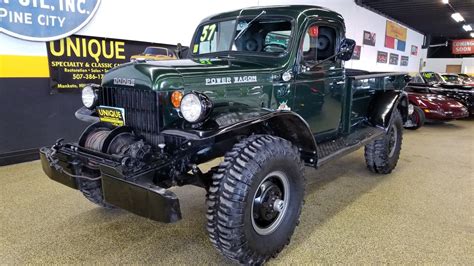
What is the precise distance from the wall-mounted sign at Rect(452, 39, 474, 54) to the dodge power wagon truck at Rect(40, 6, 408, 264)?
2272 cm

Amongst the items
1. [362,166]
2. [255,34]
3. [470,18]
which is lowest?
[362,166]

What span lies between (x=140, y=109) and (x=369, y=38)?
1132 centimetres

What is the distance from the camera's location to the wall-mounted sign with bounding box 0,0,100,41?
4.04m

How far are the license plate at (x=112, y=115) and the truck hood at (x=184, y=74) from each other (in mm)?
170

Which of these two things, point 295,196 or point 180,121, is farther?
point 295,196

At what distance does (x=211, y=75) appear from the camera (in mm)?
2314

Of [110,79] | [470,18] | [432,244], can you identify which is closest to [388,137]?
[432,244]

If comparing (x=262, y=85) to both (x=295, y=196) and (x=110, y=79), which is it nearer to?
(x=295, y=196)

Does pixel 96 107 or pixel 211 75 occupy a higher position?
pixel 211 75

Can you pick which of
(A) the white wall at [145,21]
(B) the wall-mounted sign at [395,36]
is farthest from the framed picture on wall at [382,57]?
(A) the white wall at [145,21]

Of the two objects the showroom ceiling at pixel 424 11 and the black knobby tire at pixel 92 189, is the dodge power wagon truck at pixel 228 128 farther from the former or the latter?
the showroom ceiling at pixel 424 11

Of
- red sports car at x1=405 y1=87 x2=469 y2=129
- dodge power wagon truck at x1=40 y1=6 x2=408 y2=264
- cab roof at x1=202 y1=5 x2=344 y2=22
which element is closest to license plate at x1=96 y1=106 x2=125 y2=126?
dodge power wagon truck at x1=40 y1=6 x2=408 y2=264

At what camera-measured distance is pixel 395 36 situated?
14.5m

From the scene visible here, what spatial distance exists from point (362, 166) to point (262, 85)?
257 centimetres
